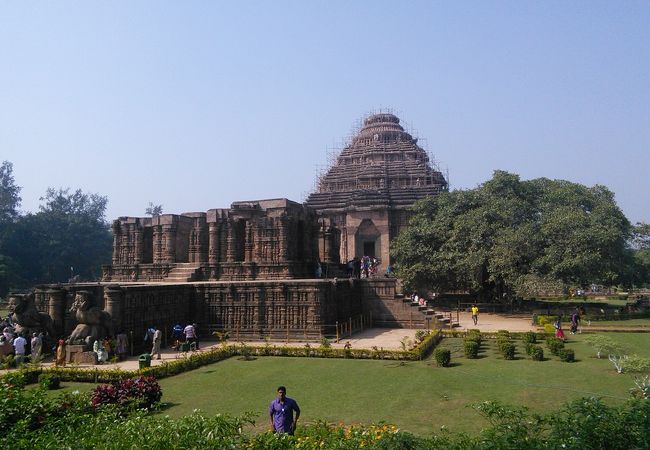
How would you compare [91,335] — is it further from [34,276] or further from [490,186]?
[34,276]

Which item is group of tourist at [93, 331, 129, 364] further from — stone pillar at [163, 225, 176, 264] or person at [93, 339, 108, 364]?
stone pillar at [163, 225, 176, 264]

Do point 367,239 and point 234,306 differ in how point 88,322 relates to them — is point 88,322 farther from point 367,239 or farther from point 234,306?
point 367,239

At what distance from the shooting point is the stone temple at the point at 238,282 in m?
18.5

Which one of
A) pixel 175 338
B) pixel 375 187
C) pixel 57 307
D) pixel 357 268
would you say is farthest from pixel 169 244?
pixel 375 187

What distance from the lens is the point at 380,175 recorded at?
4472 cm

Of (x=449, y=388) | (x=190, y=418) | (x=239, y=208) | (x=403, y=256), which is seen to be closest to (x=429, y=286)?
(x=403, y=256)

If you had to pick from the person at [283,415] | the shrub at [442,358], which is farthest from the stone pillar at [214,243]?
the person at [283,415]

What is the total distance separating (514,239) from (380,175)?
18173mm

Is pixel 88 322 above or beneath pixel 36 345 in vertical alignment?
above

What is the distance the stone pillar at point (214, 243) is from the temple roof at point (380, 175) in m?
17.2

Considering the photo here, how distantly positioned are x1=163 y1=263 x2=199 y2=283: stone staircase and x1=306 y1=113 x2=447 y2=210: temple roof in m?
18.0

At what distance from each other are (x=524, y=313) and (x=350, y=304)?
14700 millimetres

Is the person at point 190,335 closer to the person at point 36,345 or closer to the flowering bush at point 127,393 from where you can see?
the person at point 36,345

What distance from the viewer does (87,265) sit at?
55.2 meters
